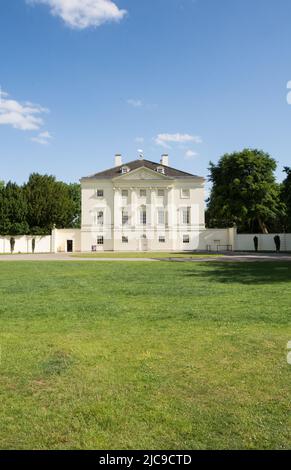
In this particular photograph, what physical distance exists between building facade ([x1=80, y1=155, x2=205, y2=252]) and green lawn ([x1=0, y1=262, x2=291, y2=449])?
49.5 meters

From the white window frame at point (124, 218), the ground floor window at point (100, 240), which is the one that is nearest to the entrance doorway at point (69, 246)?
the ground floor window at point (100, 240)

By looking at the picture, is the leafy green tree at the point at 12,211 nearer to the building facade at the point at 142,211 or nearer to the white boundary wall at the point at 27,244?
the white boundary wall at the point at 27,244

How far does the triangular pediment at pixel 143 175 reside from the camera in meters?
58.6

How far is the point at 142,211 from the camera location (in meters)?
59.6

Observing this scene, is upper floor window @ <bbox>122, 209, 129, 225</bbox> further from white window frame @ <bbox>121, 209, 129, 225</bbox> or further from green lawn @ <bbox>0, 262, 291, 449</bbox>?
green lawn @ <bbox>0, 262, 291, 449</bbox>

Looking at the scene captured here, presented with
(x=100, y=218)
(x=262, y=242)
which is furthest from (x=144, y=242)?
(x=262, y=242)

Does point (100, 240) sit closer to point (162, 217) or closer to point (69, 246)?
point (69, 246)

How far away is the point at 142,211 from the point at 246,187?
14.9 m

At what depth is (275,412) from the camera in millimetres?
3895

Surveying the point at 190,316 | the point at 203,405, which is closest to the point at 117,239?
the point at 190,316

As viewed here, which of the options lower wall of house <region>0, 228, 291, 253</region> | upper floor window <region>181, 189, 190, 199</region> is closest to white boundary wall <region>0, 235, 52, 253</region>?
lower wall of house <region>0, 228, 291, 253</region>

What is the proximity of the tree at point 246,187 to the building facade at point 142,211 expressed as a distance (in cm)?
375
